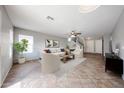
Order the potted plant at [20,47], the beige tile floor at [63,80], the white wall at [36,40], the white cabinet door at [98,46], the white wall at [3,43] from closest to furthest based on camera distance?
the white wall at [3,43], the beige tile floor at [63,80], the potted plant at [20,47], the white wall at [36,40], the white cabinet door at [98,46]

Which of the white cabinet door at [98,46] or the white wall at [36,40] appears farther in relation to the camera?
the white cabinet door at [98,46]

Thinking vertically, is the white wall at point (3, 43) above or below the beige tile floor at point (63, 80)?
above

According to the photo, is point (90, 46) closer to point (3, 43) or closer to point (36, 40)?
point (36, 40)

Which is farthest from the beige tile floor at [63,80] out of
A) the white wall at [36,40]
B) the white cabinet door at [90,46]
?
the white cabinet door at [90,46]

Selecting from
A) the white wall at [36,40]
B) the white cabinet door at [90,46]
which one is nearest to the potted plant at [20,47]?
the white wall at [36,40]

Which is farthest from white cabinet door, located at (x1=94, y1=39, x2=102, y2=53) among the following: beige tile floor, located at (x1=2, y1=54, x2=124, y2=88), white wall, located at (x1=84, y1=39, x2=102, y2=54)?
beige tile floor, located at (x1=2, y1=54, x2=124, y2=88)

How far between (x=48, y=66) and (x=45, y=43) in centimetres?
368

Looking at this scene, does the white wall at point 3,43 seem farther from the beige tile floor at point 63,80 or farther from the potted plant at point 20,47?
the potted plant at point 20,47

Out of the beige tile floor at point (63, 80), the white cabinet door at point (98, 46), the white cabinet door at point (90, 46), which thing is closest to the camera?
the beige tile floor at point (63, 80)

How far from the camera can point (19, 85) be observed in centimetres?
263

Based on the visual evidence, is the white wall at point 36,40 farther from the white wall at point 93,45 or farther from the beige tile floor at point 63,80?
the white wall at point 93,45
